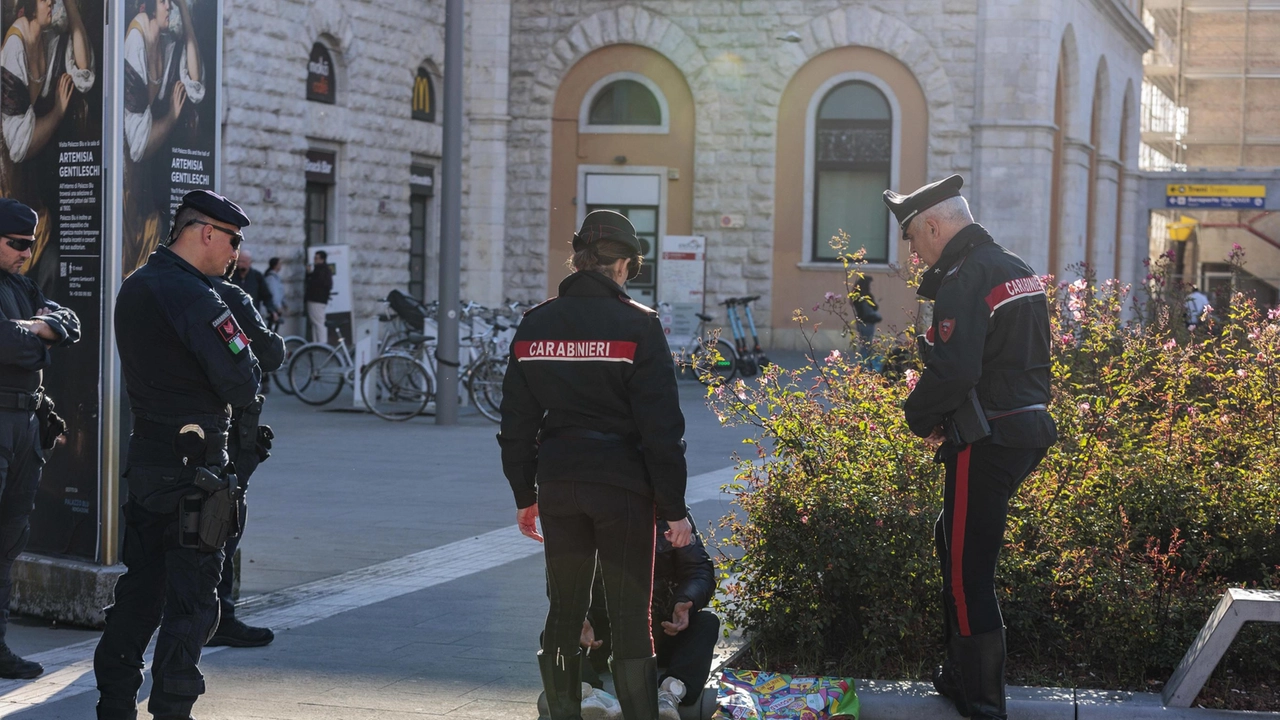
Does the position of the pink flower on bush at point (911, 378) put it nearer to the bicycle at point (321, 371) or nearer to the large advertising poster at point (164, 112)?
the large advertising poster at point (164, 112)

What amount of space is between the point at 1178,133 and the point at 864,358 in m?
47.1

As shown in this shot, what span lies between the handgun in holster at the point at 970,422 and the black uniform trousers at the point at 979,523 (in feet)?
0.19

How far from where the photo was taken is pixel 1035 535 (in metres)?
6.28

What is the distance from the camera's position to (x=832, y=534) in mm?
5965

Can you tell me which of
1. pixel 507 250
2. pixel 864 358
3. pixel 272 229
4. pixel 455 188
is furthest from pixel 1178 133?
pixel 864 358

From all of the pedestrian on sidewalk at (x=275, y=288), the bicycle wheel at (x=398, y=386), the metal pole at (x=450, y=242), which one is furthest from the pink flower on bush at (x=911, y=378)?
the pedestrian on sidewalk at (x=275, y=288)

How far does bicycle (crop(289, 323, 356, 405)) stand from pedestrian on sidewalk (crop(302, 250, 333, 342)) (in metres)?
5.53

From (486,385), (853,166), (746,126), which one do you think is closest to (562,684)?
(486,385)

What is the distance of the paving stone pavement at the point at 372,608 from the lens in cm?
582

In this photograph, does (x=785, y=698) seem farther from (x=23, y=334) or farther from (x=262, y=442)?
(x=23, y=334)

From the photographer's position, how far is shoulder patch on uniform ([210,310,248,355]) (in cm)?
506

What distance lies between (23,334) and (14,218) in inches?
17.7

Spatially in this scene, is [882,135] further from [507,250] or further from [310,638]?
[310,638]

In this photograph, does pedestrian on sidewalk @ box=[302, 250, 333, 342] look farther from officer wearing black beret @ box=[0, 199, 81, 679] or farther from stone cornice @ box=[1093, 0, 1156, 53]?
stone cornice @ box=[1093, 0, 1156, 53]
